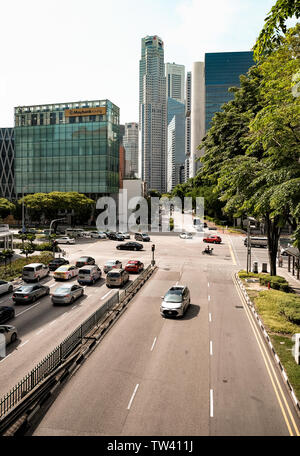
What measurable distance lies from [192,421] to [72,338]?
26.7 ft

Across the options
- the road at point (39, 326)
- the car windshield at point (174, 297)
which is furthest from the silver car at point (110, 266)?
the car windshield at point (174, 297)

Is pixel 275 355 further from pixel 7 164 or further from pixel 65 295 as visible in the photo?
pixel 7 164

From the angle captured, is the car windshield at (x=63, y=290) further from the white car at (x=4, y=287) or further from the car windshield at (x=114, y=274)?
the white car at (x=4, y=287)

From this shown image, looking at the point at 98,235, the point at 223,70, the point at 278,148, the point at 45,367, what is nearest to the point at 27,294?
the point at 45,367

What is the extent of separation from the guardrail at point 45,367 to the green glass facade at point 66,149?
244 ft

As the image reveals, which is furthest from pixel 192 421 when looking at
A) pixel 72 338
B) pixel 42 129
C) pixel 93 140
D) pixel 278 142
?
pixel 42 129

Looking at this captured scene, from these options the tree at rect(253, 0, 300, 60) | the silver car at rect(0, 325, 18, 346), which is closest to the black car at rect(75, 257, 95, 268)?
the silver car at rect(0, 325, 18, 346)

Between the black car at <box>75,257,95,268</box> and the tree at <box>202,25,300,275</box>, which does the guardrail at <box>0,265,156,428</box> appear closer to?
the tree at <box>202,25,300,275</box>

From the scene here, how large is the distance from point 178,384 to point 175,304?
27.8ft

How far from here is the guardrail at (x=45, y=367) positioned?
38.2 feet

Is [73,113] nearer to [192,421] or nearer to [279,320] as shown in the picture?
[279,320]

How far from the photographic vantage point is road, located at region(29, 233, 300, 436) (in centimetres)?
1048

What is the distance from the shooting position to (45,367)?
13898 mm

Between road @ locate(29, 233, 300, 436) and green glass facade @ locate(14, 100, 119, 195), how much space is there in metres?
72.3
